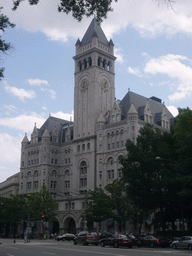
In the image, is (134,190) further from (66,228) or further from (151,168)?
(66,228)

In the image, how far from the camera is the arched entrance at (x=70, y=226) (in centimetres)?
8519

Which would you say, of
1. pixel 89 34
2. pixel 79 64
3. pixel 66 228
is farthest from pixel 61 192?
pixel 89 34

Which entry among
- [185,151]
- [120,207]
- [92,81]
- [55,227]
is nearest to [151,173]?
[185,151]

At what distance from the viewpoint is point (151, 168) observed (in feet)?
153

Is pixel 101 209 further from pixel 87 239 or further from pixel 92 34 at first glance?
pixel 92 34

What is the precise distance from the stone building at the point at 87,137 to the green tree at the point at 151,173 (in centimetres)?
2858

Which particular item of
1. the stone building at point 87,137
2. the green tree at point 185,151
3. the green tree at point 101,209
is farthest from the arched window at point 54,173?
the green tree at point 185,151

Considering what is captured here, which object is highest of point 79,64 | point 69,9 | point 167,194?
point 79,64

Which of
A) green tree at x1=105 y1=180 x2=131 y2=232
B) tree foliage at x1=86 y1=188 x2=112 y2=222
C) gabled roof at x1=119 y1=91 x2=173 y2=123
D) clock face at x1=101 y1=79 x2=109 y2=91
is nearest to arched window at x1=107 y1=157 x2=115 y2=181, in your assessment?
gabled roof at x1=119 y1=91 x2=173 y2=123

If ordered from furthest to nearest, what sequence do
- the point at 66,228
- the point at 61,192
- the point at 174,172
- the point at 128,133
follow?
the point at 61,192
the point at 66,228
the point at 128,133
the point at 174,172

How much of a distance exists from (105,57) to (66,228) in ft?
152

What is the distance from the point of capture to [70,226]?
87.2m

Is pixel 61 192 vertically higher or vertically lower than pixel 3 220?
higher

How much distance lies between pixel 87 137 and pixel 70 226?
23.0 meters
